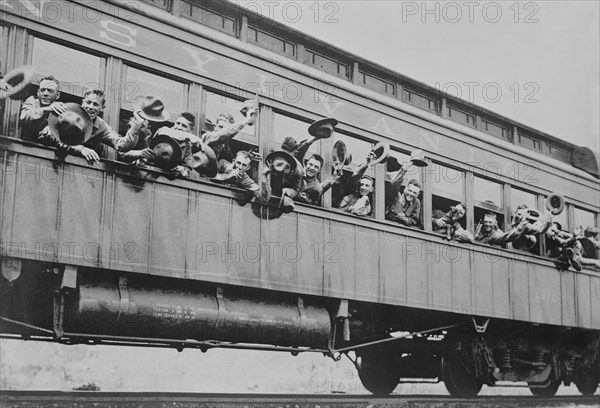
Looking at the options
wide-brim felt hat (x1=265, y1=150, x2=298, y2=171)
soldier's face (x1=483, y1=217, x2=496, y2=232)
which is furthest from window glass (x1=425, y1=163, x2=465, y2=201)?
wide-brim felt hat (x1=265, y1=150, x2=298, y2=171)

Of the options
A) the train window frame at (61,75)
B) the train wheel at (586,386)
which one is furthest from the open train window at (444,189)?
the train window frame at (61,75)

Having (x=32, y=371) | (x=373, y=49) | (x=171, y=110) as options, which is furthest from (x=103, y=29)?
(x=32, y=371)

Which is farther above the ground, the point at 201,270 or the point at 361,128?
the point at 361,128

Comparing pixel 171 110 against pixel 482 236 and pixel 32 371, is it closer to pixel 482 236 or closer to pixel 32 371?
pixel 482 236

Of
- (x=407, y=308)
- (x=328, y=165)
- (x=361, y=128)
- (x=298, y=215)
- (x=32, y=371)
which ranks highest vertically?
(x=361, y=128)

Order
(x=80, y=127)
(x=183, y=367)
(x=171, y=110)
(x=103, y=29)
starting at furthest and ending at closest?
(x=183, y=367) → (x=171, y=110) → (x=103, y=29) → (x=80, y=127)

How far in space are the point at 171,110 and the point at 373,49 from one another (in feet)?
9.06

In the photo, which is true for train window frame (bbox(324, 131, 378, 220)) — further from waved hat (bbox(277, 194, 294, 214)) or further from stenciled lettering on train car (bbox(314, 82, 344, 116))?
waved hat (bbox(277, 194, 294, 214))

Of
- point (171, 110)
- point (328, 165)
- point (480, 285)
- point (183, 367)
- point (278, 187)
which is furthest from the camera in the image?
point (183, 367)

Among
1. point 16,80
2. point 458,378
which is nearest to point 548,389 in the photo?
point 458,378

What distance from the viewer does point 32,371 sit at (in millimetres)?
11133

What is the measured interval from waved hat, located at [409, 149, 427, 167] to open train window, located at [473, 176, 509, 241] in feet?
4.40

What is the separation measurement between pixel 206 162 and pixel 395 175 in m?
2.72

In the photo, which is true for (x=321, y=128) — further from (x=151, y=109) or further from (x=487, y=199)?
(x=487, y=199)
